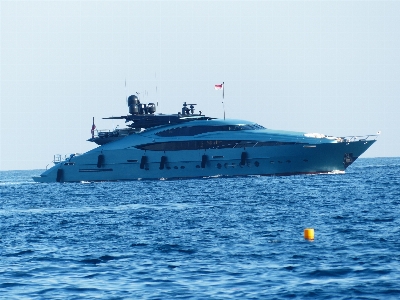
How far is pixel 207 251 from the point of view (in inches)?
1130

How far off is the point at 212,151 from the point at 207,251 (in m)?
58.7

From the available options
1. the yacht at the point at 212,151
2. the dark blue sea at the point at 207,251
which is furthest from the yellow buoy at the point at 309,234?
the yacht at the point at 212,151

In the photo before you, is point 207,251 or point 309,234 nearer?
point 207,251

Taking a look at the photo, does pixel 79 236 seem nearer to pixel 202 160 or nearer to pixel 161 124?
pixel 202 160

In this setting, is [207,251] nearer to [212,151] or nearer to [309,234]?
[309,234]

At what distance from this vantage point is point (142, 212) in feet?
157

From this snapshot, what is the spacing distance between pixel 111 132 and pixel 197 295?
77423 millimetres

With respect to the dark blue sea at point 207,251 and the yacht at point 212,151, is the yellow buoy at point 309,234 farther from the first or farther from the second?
the yacht at point 212,151

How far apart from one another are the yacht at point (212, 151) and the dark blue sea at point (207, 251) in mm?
31977

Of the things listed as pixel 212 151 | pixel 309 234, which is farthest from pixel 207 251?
pixel 212 151

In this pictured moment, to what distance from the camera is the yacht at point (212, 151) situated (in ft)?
280

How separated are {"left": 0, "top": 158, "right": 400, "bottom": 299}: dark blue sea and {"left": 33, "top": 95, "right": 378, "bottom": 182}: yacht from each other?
A: 31977mm

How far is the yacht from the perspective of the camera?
3356 inches

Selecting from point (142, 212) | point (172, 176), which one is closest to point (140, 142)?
point (172, 176)
